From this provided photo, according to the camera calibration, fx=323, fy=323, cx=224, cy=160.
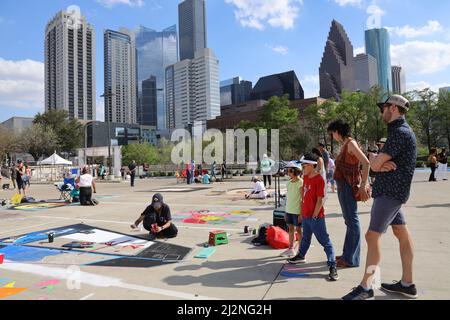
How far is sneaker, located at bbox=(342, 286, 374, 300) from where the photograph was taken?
3.30 meters

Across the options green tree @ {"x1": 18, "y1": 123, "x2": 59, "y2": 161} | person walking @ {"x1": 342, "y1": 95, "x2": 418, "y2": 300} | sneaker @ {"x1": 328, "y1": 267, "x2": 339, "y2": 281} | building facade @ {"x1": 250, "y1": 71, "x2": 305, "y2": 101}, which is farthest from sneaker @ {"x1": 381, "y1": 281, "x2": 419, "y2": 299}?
building facade @ {"x1": 250, "y1": 71, "x2": 305, "y2": 101}

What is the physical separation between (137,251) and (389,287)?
12.8 ft

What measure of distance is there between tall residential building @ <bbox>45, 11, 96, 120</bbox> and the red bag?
436 ft

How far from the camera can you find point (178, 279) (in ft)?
13.7

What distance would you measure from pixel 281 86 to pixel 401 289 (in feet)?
476

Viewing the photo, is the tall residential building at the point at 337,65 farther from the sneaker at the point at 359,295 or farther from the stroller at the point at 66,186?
the sneaker at the point at 359,295

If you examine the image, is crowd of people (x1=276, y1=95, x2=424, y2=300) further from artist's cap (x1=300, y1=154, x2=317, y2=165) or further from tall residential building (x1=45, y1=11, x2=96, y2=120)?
tall residential building (x1=45, y1=11, x2=96, y2=120)

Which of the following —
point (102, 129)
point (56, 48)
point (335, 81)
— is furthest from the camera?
point (335, 81)

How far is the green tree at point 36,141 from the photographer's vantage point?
64.1m

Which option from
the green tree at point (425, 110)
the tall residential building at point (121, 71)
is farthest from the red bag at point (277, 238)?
the tall residential building at point (121, 71)

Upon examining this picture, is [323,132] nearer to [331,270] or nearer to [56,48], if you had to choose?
[331,270]

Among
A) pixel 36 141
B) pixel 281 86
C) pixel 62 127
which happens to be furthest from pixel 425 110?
pixel 281 86
